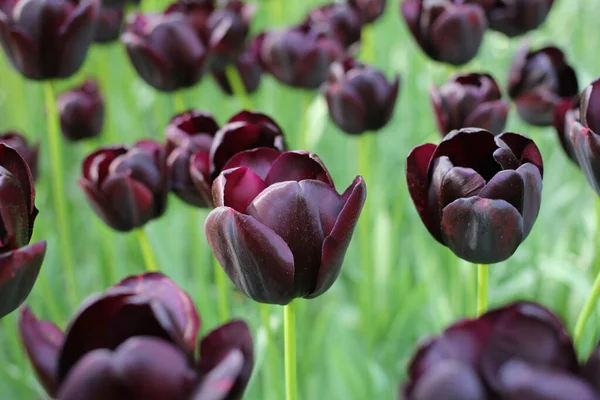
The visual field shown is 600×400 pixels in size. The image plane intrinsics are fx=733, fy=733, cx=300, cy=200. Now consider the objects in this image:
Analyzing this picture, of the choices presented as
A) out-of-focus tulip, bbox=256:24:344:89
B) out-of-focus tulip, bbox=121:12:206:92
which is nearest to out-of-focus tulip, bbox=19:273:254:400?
out-of-focus tulip, bbox=121:12:206:92

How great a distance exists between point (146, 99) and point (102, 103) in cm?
78

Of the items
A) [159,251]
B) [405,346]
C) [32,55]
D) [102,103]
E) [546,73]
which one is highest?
[32,55]

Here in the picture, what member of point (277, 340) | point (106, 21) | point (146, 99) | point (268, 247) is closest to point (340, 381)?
point (277, 340)

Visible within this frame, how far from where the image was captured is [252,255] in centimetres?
47

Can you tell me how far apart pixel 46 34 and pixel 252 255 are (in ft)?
1.58

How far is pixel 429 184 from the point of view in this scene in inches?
21.8

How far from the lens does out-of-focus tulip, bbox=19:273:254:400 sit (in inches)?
13.3

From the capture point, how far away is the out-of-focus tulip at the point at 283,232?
0.46m

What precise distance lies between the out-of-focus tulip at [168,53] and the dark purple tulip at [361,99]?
0.61ft

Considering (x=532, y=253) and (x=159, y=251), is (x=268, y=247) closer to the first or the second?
(x=159, y=251)

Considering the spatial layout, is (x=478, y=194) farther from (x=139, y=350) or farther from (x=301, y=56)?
(x=301, y=56)

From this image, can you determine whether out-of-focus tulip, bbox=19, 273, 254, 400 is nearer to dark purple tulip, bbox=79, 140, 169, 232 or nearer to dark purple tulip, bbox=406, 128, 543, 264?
dark purple tulip, bbox=406, 128, 543, 264

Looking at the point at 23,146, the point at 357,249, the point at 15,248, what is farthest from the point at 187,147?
the point at 357,249

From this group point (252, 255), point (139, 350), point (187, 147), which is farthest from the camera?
point (187, 147)
